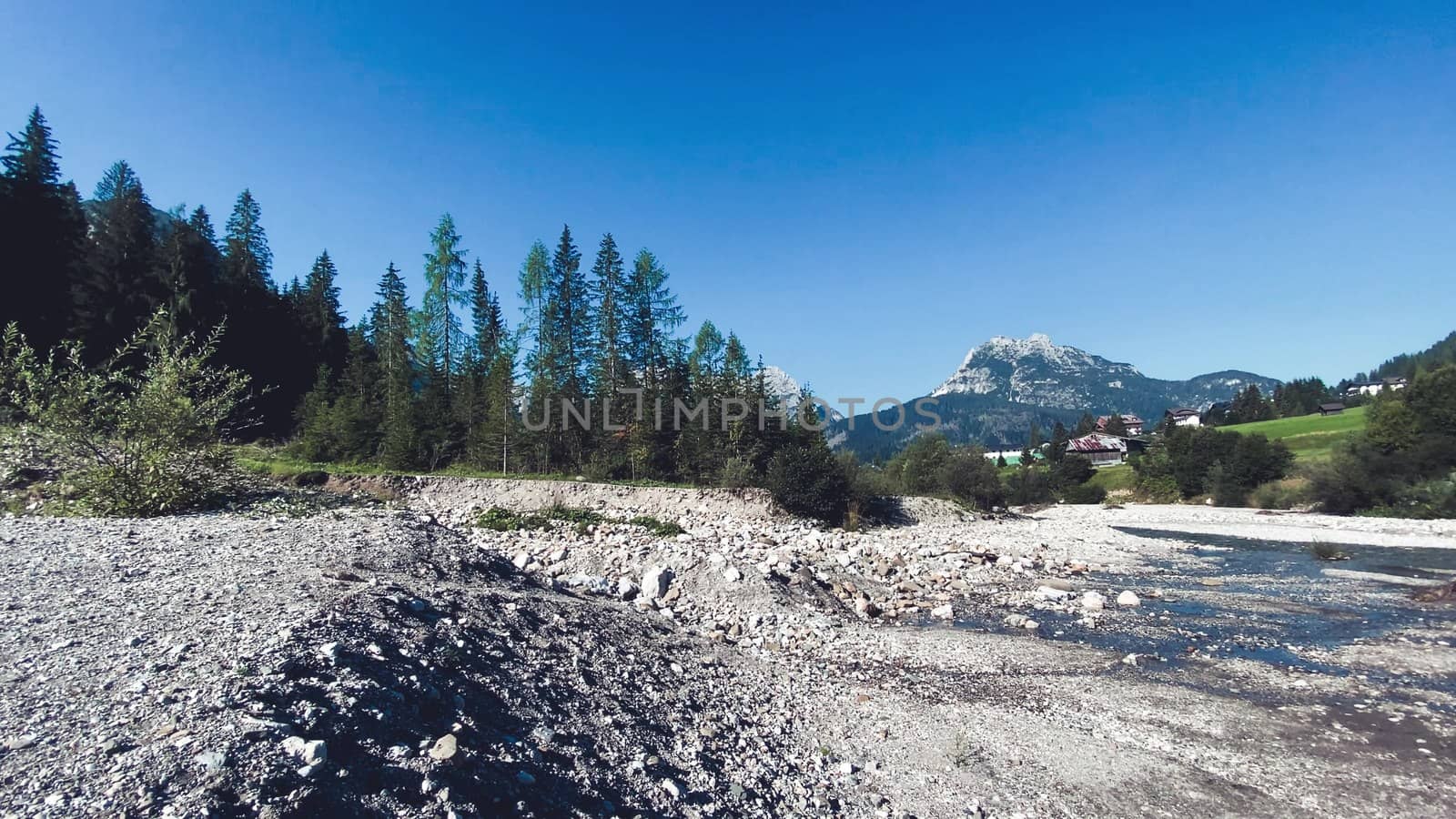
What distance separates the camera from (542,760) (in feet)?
12.7

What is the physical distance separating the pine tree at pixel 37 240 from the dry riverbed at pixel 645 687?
26.6 meters

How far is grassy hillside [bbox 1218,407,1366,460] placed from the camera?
46.5 meters

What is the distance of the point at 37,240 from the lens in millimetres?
26609

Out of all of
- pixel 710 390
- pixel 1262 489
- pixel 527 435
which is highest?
pixel 710 390

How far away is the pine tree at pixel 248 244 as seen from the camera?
40.7m

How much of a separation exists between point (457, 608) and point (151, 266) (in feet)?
122

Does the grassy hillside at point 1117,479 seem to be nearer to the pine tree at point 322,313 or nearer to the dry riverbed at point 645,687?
the dry riverbed at point 645,687

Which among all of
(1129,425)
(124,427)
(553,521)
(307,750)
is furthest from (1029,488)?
(1129,425)

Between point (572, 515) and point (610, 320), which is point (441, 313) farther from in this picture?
point (572, 515)

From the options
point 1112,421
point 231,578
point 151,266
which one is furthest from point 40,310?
point 1112,421

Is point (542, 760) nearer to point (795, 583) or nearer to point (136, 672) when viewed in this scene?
point (136, 672)

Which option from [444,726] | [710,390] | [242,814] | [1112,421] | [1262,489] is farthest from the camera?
[1112,421]

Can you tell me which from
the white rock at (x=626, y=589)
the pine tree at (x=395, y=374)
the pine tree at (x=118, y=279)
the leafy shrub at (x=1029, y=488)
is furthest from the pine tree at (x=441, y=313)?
the leafy shrub at (x=1029, y=488)

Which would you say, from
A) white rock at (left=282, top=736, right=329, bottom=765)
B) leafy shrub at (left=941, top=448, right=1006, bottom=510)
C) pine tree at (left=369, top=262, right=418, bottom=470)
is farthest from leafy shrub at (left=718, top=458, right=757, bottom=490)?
white rock at (left=282, top=736, right=329, bottom=765)
